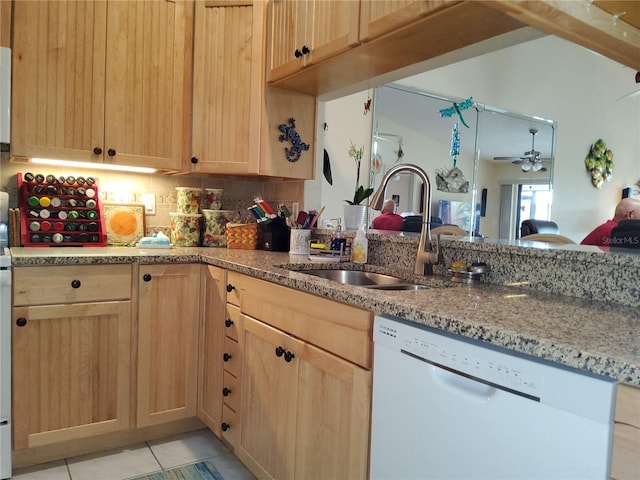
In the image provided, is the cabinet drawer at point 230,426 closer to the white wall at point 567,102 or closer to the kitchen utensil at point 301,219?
the kitchen utensil at point 301,219

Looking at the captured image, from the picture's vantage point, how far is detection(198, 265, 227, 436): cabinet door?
6.63 feet

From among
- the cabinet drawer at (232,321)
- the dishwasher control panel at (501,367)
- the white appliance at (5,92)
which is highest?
the white appliance at (5,92)

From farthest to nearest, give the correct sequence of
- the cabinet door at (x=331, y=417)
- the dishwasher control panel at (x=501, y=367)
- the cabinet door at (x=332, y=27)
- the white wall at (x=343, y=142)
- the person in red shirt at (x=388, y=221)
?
1. the white wall at (x=343, y=142)
2. the person in red shirt at (x=388, y=221)
3. the cabinet door at (x=332, y=27)
4. the cabinet door at (x=331, y=417)
5. the dishwasher control panel at (x=501, y=367)

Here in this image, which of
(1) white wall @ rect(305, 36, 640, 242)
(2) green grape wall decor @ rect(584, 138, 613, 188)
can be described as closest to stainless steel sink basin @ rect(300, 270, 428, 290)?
(1) white wall @ rect(305, 36, 640, 242)

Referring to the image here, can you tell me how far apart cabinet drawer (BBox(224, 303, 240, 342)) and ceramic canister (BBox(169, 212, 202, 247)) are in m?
0.78

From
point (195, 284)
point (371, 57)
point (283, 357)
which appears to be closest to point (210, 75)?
point (371, 57)

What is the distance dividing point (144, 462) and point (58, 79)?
175cm

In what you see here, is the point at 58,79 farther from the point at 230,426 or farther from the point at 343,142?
the point at 343,142

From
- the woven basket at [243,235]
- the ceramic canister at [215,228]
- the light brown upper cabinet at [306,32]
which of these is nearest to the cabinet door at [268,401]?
the woven basket at [243,235]

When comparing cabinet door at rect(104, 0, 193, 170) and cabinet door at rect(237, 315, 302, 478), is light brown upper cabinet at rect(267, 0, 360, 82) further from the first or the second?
cabinet door at rect(237, 315, 302, 478)

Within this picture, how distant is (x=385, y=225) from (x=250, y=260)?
124 centimetres

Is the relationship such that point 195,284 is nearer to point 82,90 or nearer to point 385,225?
point 82,90

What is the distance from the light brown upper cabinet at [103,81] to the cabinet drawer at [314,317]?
1.06m

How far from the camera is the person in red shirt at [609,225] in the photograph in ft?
7.84
